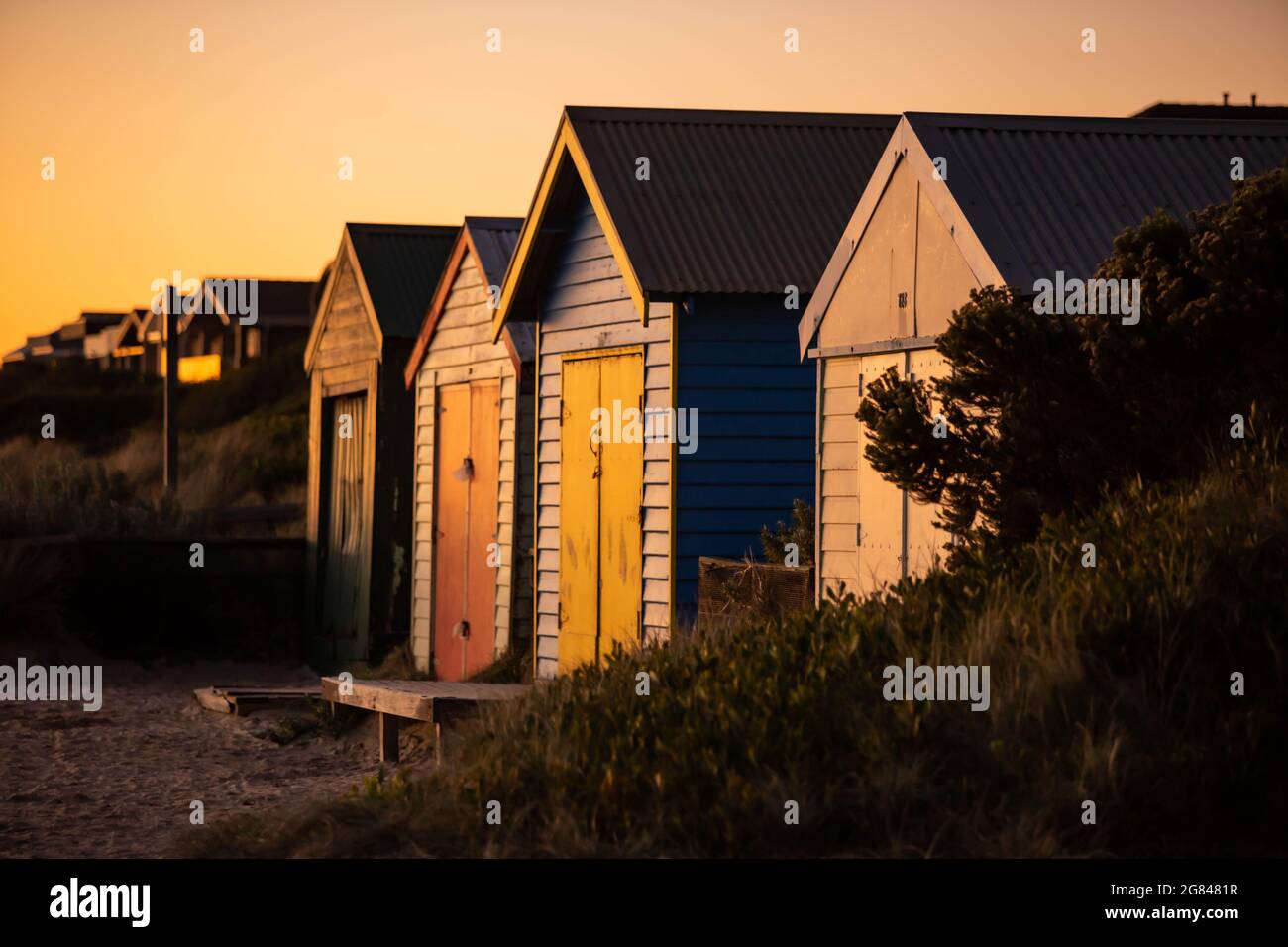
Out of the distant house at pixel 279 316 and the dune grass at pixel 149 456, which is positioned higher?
the distant house at pixel 279 316

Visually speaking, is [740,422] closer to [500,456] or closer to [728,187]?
[728,187]

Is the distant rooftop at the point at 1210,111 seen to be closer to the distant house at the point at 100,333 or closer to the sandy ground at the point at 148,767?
the sandy ground at the point at 148,767

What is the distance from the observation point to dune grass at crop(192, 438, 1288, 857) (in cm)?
682

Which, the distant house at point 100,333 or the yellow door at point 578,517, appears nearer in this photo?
the yellow door at point 578,517

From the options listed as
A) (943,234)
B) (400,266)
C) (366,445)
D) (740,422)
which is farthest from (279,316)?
(943,234)

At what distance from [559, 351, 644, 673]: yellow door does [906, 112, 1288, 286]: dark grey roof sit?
4053 millimetres

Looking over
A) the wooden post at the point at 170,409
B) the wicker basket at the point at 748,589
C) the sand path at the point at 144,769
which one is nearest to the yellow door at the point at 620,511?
the wicker basket at the point at 748,589

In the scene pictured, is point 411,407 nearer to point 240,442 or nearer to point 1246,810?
point 1246,810

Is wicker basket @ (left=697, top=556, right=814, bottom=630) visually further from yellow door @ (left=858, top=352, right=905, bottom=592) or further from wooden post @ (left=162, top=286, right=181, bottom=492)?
wooden post @ (left=162, top=286, right=181, bottom=492)

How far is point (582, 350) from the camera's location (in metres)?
15.2

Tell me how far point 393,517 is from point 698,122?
22.9 feet

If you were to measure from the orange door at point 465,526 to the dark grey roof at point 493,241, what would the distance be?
1085 mm

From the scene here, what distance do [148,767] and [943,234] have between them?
709 cm

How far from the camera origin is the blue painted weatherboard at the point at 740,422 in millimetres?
13531
